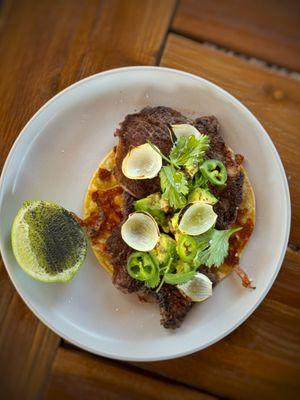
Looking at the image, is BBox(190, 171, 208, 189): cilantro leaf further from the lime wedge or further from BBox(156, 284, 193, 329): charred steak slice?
the lime wedge

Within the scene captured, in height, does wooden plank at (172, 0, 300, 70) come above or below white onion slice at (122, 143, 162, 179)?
above

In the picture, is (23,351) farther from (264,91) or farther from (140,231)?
(264,91)

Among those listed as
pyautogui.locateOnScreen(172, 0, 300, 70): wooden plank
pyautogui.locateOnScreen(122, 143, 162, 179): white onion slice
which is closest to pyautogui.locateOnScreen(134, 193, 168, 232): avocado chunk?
pyautogui.locateOnScreen(122, 143, 162, 179): white onion slice

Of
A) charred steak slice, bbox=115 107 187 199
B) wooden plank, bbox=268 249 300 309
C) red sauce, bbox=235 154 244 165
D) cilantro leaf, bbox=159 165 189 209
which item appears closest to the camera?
cilantro leaf, bbox=159 165 189 209

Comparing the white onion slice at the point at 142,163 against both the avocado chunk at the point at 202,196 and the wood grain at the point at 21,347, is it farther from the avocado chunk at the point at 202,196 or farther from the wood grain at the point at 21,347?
the wood grain at the point at 21,347

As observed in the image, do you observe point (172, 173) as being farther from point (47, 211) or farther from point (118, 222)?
point (47, 211)

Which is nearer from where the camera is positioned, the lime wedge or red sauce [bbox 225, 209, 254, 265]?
→ the lime wedge
